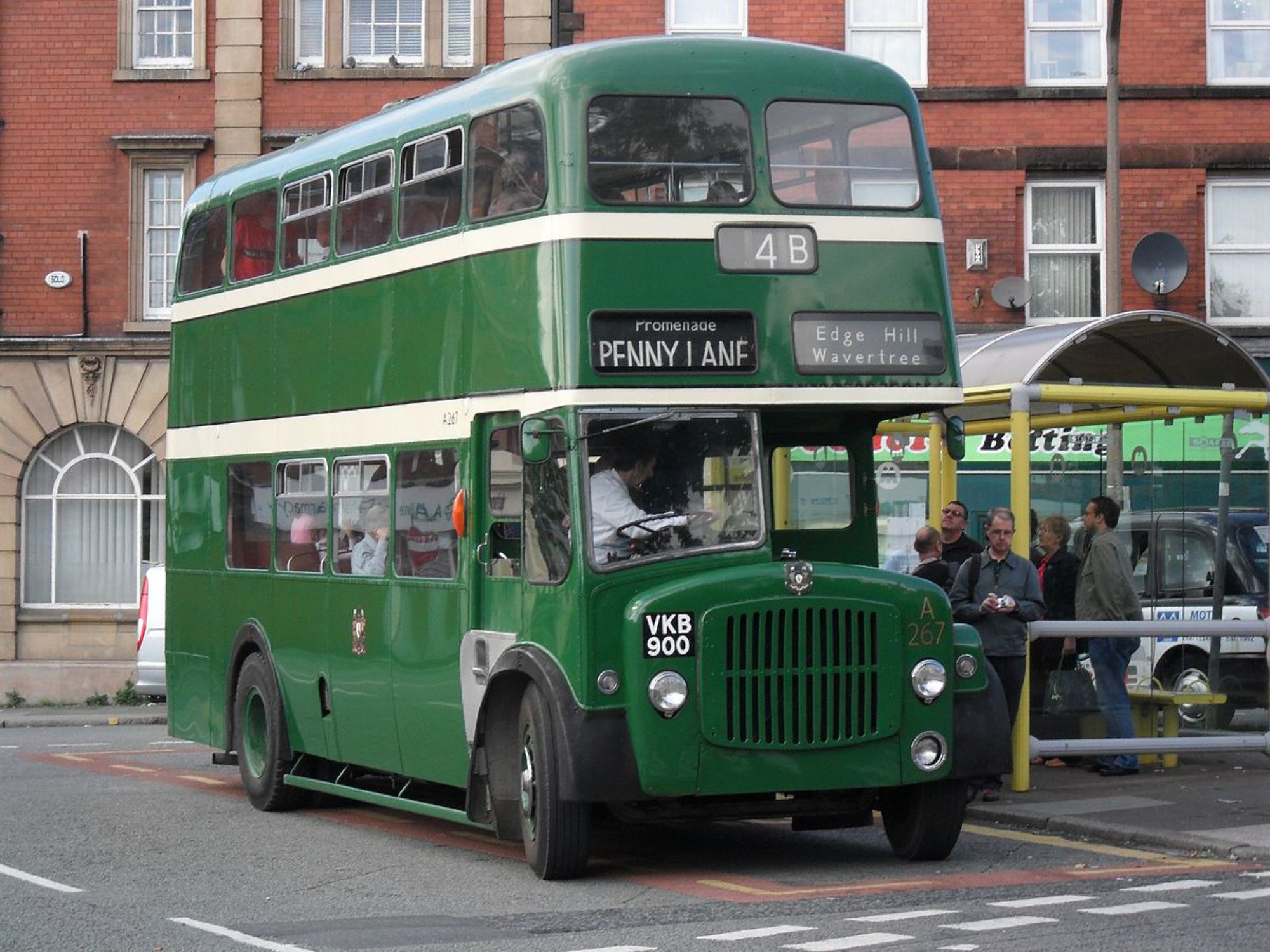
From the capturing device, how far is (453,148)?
40.3ft

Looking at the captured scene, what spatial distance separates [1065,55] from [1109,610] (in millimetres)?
15108

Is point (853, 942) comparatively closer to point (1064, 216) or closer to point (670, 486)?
point (670, 486)

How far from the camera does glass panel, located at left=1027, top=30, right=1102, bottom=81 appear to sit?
28750 mm

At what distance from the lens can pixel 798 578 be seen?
10.7m

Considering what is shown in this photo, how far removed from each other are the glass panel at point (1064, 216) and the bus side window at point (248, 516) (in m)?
15.5

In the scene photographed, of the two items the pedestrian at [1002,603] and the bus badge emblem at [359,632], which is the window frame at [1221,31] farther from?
the bus badge emblem at [359,632]

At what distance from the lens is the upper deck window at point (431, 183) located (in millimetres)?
12266

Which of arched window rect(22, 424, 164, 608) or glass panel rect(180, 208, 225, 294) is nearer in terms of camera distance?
glass panel rect(180, 208, 225, 294)

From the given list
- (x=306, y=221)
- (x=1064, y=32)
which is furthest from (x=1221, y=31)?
(x=306, y=221)

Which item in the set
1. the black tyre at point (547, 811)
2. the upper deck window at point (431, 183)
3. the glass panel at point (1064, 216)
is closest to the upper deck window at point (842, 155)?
the upper deck window at point (431, 183)

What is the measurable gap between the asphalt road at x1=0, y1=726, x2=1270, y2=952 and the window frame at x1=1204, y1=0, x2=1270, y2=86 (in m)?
17.8

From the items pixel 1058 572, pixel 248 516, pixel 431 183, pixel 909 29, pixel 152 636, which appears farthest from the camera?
pixel 909 29

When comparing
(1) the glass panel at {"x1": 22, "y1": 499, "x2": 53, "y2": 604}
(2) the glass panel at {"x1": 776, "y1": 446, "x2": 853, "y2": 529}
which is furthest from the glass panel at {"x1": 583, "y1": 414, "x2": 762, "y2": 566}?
(1) the glass panel at {"x1": 22, "y1": 499, "x2": 53, "y2": 604}

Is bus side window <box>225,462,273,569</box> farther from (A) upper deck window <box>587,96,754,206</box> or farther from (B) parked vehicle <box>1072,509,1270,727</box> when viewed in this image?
(B) parked vehicle <box>1072,509,1270,727</box>
